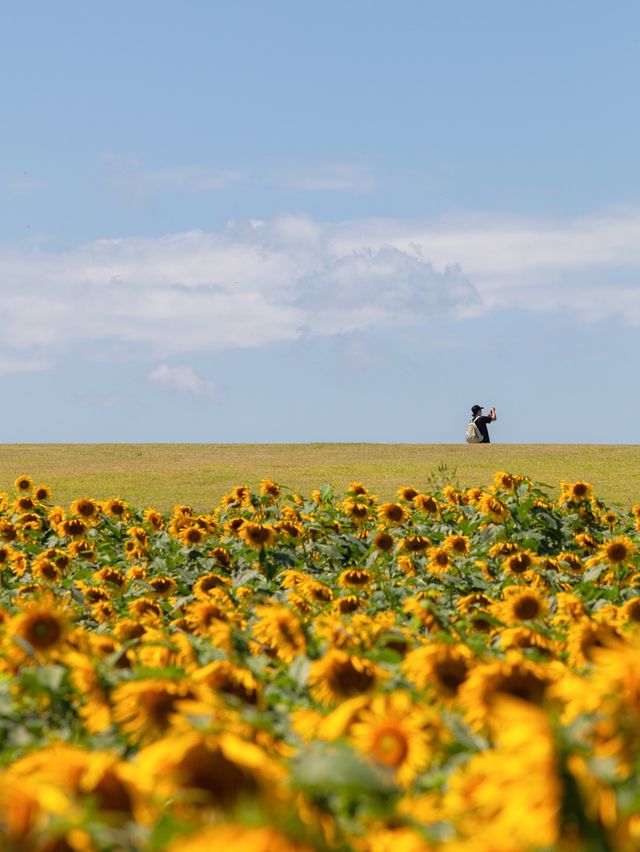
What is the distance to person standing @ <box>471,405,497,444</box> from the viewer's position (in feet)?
83.8

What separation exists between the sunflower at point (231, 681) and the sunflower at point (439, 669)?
1.60 feet

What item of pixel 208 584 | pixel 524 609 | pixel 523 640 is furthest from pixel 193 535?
pixel 523 640

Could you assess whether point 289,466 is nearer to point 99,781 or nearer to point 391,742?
point 391,742

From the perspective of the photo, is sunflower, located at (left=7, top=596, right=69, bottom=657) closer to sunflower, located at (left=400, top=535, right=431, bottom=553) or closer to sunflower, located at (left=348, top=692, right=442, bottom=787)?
sunflower, located at (left=348, top=692, right=442, bottom=787)

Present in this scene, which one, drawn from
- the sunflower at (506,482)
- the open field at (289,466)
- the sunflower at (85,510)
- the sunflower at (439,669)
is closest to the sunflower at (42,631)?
the sunflower at (439,669)

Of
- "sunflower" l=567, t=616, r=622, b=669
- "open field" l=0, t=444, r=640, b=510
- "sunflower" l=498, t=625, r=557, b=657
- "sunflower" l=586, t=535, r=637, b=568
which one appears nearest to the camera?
"sunflower" l=567, t=616, r=622, b=669

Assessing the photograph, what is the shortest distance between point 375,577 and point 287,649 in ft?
12.8

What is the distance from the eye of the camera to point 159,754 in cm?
229

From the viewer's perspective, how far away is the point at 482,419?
26172 millimetres

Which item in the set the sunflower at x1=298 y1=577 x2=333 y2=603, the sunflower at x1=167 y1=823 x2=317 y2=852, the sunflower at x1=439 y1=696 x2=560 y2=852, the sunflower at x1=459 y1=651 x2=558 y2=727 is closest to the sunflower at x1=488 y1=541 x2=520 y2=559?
the sunflower at x1=298 y1=577 x2=333 y2=603

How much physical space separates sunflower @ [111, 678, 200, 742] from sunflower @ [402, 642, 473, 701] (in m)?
0.78

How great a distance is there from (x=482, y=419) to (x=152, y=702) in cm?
2324

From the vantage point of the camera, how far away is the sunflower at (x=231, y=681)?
12.1ft

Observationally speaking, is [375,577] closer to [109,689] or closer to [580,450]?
[109,689]
